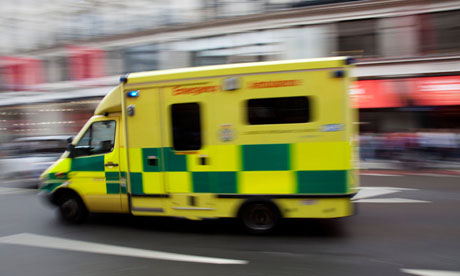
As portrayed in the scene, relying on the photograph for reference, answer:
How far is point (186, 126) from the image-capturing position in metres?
5.53

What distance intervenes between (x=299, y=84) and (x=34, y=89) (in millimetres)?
25678

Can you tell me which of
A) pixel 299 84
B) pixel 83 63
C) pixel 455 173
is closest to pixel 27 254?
pixel 299 84

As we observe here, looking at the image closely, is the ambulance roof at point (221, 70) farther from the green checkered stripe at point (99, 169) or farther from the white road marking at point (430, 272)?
the white road marking at point (430, 272)

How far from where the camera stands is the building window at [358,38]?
56.6ft

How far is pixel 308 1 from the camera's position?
58.6ft

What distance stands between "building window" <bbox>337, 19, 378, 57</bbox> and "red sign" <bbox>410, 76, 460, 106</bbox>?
2.46 m

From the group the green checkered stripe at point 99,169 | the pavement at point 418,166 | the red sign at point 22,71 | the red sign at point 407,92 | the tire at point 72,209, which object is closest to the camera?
the green checkered stripe at point 99,169

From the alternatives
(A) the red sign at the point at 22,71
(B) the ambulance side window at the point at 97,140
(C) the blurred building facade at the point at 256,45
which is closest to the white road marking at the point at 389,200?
(B) the ambulance side window at the point at 97,140

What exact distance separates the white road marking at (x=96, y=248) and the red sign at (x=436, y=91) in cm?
1447

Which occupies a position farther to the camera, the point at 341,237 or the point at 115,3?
the point at 115,3

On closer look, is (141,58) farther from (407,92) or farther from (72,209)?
(72,209)

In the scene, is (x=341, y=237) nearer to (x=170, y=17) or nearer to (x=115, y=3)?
(x=170, y=17)

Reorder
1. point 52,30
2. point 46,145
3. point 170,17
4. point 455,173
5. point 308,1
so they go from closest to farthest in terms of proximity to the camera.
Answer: point 46,145 → point 455,173 → point 308,1 → point 170,17 → point 52,30

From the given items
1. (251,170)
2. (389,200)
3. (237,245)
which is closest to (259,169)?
(251,170)
